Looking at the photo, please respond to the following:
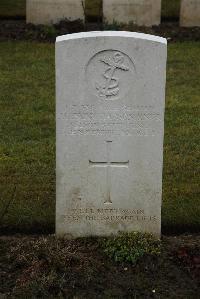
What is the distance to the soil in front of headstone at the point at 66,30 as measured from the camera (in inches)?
520

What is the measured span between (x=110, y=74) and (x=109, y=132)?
0.43 metres

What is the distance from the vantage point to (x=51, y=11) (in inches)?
539

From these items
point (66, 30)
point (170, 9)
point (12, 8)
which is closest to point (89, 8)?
point (12, 8)

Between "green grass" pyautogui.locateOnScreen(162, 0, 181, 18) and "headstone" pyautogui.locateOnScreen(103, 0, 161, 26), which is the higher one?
"green grass" pyautogui.locateOnScreen(162, 0, 181, 18)

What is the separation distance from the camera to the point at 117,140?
18.3ft

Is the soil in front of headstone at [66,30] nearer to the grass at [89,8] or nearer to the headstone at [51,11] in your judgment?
the headstone at [51,11]

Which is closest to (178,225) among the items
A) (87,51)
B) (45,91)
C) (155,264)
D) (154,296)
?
(155,264)

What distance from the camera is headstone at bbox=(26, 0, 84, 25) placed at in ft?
44.6

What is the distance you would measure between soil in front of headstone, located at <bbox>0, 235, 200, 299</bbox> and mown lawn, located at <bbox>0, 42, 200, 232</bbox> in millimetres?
540

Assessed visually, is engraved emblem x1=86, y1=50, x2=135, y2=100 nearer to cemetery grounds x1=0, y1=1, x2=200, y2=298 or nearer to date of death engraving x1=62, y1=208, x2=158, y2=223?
date of death engraving x1=62, y1=208, x2=158, y2=223

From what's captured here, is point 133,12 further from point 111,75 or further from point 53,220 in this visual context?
point 111,75

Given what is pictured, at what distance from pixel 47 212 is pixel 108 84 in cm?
144

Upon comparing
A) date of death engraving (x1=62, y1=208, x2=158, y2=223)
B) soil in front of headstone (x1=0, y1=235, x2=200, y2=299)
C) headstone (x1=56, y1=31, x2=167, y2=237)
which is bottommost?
soil in front of headstone (x1=0, y1=235, x2=200, y2=299)

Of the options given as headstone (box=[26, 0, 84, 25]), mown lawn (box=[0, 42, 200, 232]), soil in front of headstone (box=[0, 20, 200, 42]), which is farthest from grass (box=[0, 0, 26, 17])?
mown lawn (box=[0, 42, 200, 232])
